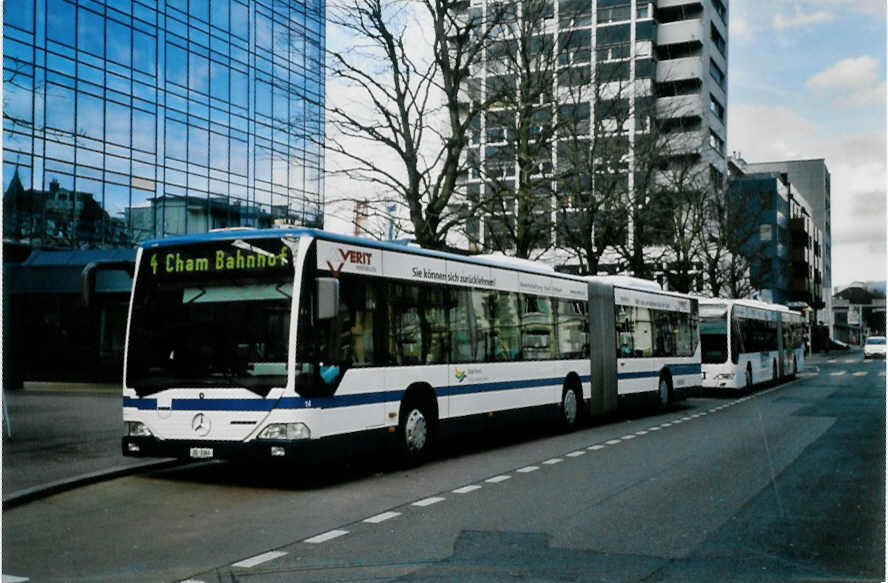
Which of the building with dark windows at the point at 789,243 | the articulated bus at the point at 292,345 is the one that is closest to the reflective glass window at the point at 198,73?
the articulated bus at the point at 292,345

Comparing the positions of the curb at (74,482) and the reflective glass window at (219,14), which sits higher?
the reflective glass window at (219,14)

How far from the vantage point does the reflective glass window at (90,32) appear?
3538 cm

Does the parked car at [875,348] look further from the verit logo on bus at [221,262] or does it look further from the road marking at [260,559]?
the road marking at [260,559]

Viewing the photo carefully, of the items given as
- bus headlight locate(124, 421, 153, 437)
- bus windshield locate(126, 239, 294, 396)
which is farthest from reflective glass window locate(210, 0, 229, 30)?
bus headlight locate(124, 421, 153, 437)

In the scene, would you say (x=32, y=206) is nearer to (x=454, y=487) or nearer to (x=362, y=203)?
(x=362, y=203)

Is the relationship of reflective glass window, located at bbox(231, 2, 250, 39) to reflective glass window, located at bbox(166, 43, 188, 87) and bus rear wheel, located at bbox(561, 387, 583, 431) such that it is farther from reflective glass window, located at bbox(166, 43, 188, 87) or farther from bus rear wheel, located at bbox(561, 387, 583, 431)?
bus rear wheel, located at bbox(561, 387, 583, 431)

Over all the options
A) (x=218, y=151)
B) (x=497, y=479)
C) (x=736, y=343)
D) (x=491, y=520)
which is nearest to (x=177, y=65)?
(x=218, y=151)

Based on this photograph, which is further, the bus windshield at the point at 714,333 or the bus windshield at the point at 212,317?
the bus windshield at the point at 714,333

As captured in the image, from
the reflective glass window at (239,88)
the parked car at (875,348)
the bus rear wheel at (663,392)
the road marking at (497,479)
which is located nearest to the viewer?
the road marking at (497,479)

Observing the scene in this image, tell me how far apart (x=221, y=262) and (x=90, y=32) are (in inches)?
1091

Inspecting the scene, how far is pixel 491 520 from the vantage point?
30.1 ft

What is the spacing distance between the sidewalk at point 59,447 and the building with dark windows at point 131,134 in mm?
7978

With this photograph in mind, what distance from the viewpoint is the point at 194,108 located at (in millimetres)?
41969

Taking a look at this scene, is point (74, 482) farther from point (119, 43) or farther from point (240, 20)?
point (240, 20)
